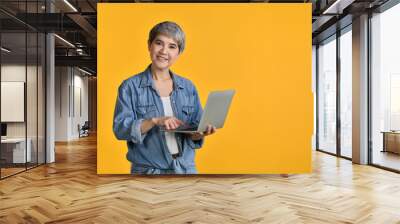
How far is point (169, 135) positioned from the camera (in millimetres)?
5668

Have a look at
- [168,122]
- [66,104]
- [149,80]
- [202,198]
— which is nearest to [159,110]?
[149,80]

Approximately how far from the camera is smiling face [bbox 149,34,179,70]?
6215 mm

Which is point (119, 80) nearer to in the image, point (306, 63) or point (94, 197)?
point (94, 197)

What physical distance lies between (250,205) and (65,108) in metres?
13.3

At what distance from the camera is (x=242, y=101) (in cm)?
695

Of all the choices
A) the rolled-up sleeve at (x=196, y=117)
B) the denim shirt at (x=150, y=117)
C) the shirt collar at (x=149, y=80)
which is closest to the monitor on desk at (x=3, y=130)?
the denim shirt at (x=150, y=117)

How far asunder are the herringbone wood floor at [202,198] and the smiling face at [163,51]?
6.26ft

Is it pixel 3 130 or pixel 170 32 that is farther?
pixel 3 130

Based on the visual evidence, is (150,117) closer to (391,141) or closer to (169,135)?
(169,135)

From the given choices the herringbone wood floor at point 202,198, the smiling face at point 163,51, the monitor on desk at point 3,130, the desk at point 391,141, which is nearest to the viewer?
the herringbone wood floor at point 202,198

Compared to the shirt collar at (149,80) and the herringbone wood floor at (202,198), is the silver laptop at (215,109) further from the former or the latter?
the shirt collar at (149,80)


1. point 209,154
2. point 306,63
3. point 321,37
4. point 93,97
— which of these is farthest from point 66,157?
point 93,97

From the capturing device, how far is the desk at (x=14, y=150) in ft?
23.1

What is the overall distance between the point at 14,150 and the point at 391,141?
730 cm
